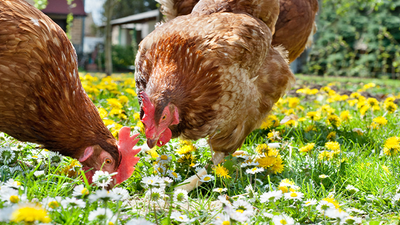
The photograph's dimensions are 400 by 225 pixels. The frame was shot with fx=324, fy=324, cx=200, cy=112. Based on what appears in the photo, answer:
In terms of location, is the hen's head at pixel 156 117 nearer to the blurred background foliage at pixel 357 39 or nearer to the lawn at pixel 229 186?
the lawn at pixel 229 186

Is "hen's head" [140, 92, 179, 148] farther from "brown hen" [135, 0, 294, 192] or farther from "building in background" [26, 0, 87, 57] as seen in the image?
"building in background" [26, 0, 87, 57]

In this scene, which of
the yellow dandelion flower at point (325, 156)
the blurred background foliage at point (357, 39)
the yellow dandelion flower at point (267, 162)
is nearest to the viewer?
the yellow dandelion flower at point (267, 162)

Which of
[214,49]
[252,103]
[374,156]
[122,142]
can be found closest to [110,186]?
[122,142]

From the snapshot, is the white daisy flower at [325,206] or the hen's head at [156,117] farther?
the hen's head at [156,117]

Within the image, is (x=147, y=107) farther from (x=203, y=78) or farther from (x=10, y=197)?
(x=10, y=197)

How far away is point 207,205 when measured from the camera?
188cm

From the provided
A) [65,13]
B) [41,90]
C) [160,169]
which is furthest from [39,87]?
[65,13]

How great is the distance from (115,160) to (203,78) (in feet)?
2.49

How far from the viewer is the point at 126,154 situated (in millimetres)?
1993

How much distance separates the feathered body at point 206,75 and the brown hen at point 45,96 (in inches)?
12.6

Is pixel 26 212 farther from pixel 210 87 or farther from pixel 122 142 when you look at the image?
pixel 210 87

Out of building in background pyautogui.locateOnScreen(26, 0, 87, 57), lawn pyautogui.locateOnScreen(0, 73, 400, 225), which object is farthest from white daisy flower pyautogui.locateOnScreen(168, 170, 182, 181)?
building in background pyautogui.locateOnScreen(26, 0, 87, 57)

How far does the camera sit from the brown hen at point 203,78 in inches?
79.6

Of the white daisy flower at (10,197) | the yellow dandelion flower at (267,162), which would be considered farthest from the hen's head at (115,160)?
the yellow dandelion flower at (267,162)
